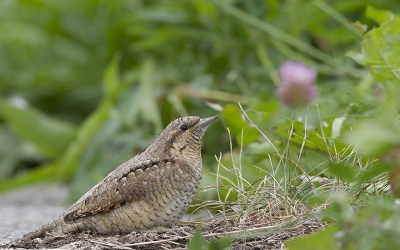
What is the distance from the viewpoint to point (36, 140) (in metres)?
5.85

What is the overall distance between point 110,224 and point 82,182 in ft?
6.58

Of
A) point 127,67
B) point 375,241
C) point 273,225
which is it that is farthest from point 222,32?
point 375,241

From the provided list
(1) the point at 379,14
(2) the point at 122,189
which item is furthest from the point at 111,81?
(2) the point at 122,189

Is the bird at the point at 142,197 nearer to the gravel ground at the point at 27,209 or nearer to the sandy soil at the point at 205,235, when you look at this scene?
the sandy soil at the point at 205,235

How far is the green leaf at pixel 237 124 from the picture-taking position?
10.6 feet

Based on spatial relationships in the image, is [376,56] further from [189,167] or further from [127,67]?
[127,67]

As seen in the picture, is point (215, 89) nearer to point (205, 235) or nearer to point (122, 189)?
point (122, 189)

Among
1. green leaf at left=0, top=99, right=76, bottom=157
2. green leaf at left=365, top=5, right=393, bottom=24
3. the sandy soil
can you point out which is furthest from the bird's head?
green leaf at left=0, top=99, right=76, bottom=157

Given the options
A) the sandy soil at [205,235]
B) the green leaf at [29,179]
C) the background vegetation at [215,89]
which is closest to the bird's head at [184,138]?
the background vegetation at [215,89]

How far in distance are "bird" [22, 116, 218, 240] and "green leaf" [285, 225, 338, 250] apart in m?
0.87

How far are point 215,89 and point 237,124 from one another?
215cm

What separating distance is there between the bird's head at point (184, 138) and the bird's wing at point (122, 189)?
0.32ft

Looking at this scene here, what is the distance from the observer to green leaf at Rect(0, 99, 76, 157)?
5.64m

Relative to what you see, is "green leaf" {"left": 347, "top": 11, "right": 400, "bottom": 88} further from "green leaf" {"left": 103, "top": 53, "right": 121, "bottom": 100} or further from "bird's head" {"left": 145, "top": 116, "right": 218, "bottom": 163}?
"green leaf" {"left": 103, "top": 53, "right": 121, "bottom": 100}
